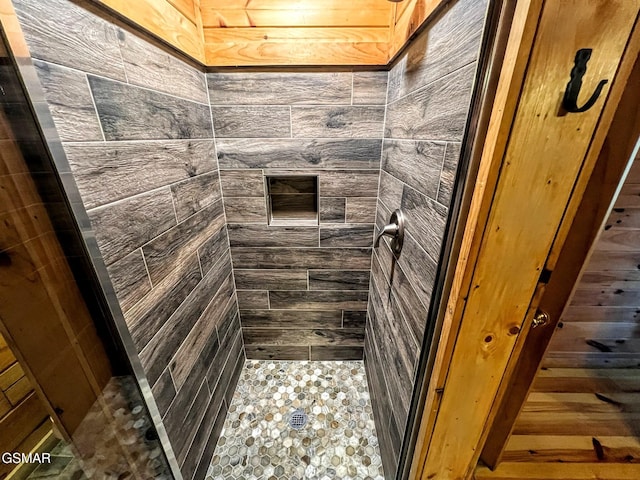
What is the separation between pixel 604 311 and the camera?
4.57 feet

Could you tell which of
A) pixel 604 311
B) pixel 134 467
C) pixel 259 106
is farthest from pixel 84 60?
pixel 604 311

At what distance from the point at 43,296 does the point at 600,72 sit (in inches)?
47.5

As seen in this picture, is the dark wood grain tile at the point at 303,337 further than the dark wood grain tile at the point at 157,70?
Yes

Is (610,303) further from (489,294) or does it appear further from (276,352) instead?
(276,352)

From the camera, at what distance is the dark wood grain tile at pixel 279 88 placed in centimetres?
113

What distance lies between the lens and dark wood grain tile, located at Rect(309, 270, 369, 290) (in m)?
1.51

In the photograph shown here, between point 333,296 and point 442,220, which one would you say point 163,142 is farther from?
point 333,296

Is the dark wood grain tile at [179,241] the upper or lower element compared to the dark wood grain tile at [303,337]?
upper

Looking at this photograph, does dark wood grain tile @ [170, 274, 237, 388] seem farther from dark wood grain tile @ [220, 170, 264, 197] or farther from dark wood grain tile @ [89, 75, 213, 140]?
dark wood grain tile @ [89, 75, 213, 140]

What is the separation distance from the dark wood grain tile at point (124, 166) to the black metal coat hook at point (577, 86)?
3.19 ft

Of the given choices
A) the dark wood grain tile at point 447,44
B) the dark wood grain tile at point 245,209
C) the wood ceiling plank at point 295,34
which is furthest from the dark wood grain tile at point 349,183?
the wood ceiling plank at point 295,34

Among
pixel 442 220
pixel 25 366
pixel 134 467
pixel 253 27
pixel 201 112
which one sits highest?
pixel 253 27

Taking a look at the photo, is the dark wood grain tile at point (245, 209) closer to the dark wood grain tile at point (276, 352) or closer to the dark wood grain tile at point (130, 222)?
the dark wood grain tile at point (130, 222)

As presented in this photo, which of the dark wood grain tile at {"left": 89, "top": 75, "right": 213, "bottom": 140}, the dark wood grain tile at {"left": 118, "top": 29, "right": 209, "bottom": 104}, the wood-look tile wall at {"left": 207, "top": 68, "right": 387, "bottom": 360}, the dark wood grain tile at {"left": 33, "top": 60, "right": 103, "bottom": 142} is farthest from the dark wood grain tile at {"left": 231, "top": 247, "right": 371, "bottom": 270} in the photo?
the dark wood grain tile at {"left": 33, "top": 60, "right": 103, "bottom": 142}
